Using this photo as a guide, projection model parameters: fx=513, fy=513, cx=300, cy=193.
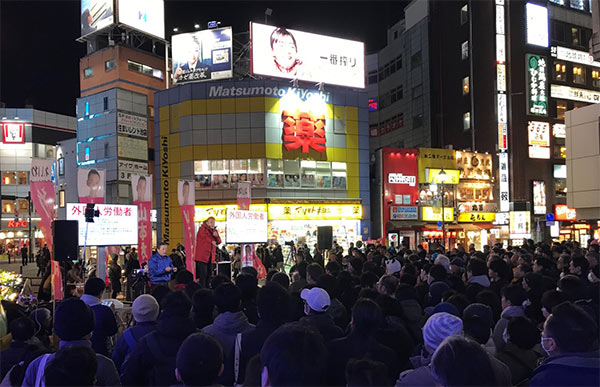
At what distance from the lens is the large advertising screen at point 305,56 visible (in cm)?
3484

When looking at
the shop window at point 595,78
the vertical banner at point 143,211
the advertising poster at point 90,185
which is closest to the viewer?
the advertising poster at point 90,185

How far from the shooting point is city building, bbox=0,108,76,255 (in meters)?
59.8

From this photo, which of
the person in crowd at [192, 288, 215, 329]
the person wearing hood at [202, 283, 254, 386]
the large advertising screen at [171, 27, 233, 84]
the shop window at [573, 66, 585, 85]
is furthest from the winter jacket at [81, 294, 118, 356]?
the shop window at [573, 66, 585, 85]

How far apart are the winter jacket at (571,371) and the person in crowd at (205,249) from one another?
11.8 meters

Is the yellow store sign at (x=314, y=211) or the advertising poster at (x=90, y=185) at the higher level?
the advertising poster at (x=90, y=185)

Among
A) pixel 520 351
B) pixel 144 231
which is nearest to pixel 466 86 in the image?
pixel 144 231

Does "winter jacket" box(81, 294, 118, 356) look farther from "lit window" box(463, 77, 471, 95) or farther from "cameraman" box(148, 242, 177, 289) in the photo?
"lit window" box(463, 77, 471, 95)

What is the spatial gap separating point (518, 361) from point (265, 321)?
2143 millimetres

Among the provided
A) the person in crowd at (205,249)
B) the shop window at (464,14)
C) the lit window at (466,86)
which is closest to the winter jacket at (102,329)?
the person in crowd at (205,249)

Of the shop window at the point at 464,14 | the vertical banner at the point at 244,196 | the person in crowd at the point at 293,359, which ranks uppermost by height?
the shop window at the point at 464,14

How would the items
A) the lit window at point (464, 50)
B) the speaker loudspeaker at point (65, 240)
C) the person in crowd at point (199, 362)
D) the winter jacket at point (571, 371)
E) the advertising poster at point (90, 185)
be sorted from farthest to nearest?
the lit window at point (464, 50) < the advertising poster at point (90, 185) < the speaker loudspeaker at point (65, 240) < the winter jacket at point (571, 371) < the person in crowd at point (199, 362)

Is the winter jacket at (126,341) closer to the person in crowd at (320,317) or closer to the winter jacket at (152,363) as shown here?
the winter jacket at (152,363)

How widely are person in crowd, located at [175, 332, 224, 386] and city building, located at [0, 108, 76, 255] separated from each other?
62.0 m

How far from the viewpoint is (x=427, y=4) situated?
48688 millimetres
